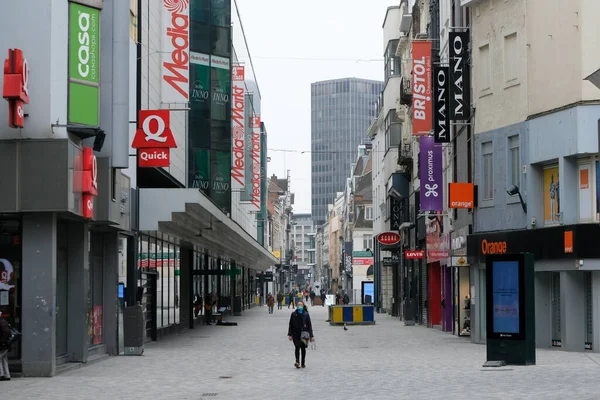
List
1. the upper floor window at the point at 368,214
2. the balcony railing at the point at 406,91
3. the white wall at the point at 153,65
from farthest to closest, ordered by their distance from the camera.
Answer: the upper floor window at the point at 368,214
the balcony railing at the point at 406,91
the white wall at the point at 153,65

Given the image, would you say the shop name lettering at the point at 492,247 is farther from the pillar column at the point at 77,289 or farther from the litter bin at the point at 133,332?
the pillar column at the point at 77,289

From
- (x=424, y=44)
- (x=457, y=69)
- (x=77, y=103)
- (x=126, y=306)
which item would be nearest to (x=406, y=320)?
(x=424, y=44)

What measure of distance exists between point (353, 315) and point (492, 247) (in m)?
21.3

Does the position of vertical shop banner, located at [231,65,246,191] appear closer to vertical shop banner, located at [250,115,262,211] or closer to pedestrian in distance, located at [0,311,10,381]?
vertical shop banner, located at [250,115,262,211]

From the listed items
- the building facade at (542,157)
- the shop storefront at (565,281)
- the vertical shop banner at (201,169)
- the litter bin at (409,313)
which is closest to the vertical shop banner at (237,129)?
the vertical shop banner at (201,169)

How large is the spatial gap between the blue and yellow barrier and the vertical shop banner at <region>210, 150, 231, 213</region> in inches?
301

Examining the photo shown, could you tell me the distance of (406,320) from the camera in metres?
53.4

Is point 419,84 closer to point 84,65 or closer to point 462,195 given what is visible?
point 462,195

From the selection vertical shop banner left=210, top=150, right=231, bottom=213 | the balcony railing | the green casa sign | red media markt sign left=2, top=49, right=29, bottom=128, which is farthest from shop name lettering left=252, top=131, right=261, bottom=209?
red media markt sign left=2, top=49, right=29, bottom=128

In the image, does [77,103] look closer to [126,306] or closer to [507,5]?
[126,306]

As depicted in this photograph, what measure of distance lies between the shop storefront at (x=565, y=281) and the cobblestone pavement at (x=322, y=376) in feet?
3.31

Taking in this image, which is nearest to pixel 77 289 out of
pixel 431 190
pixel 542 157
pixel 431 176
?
pixel 542 157

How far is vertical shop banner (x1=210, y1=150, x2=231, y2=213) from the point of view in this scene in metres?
54.1

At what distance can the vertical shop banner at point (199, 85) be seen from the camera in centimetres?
5072
